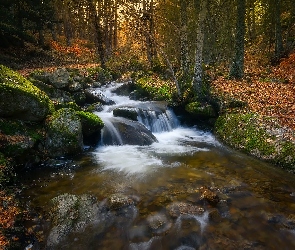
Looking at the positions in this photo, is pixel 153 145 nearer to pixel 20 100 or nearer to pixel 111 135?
pixel 111 135

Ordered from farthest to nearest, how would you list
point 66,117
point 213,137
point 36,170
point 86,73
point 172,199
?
point 86,73, point 213,137, point 66,117, point 36,170, point 172,199

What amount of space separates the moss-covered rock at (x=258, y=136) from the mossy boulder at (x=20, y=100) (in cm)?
802

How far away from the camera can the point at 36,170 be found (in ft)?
32.4

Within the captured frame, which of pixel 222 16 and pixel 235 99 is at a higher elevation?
pixel 222 16

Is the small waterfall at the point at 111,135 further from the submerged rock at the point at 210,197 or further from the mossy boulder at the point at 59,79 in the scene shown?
the submerged rock at the point at 210,197

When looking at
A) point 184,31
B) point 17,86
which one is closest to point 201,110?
point 184,31

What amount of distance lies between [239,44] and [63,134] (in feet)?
43.8

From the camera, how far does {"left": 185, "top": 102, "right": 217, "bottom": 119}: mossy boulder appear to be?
46.7 feet

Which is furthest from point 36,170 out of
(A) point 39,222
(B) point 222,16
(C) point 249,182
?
(B) point 222,16

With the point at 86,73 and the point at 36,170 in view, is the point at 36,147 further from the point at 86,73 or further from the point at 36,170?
the point at 86,73

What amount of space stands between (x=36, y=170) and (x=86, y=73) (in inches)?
555

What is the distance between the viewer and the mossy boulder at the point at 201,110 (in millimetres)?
14227

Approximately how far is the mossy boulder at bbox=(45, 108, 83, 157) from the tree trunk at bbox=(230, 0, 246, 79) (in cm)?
1206

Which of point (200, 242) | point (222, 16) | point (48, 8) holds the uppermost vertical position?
point (48, 8)
